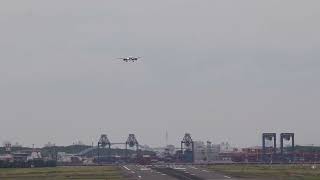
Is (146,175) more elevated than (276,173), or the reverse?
(276,173)

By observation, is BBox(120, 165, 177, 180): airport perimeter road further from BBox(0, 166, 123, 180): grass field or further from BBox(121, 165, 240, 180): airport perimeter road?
BBox(0, 166, 123, 180): grass field

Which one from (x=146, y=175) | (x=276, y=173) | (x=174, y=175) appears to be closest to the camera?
(x=174, y=175)

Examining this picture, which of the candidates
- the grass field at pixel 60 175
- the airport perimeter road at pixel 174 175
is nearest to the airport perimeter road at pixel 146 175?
the airport perimeter road at pixel 174 175

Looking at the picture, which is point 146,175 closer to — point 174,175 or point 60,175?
point 174,175

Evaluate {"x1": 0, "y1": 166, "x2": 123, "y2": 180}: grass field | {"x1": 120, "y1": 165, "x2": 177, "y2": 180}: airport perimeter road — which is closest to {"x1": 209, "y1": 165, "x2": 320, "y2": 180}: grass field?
{"x1": 120, "y1": 165, "x2": 177, "y2": 180}: airport perimeter road

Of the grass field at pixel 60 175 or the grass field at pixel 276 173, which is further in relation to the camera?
the grass field at pixel 60 175

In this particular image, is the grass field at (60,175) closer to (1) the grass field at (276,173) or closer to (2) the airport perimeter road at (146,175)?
(2) the airport perimeter road at (146,175)

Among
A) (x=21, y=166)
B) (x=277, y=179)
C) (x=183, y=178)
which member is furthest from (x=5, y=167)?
(x=277, y=179)

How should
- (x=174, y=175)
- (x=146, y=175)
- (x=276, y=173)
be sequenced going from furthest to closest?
(x=276, y=173) < (x=146, y=175) < (x=174, y=175)

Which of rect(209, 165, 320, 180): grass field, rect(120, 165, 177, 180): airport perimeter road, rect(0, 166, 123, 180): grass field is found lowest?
rect(0, 166, 123, 180): grass field

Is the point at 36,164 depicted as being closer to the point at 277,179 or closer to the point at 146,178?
the point at 146,178

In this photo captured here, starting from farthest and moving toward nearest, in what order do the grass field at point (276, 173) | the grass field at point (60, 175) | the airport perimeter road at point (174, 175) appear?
the grass field at point (60, 175) → the grass field at point (276, 173) → the airport perimeter road at point (174, 175)

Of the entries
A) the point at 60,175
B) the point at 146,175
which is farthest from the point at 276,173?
the point at 60,175
